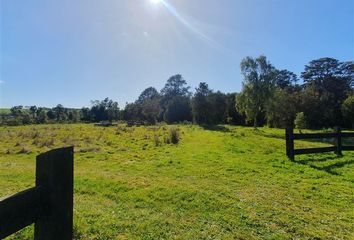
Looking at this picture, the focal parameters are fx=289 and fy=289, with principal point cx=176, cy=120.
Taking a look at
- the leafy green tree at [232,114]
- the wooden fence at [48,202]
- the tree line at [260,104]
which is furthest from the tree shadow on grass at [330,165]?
the leafy green tree at [232,114]

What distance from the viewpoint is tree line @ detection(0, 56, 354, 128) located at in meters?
41.3

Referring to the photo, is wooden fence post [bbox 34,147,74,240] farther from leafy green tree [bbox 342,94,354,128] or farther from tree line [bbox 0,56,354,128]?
leafy green tree [bbox 342,94,354,128]

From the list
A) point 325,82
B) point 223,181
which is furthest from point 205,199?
point 325,82

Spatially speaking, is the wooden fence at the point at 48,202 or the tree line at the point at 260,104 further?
the tree line at the point at 260,104

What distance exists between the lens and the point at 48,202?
5.58 ft

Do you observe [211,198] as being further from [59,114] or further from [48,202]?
[59,114]

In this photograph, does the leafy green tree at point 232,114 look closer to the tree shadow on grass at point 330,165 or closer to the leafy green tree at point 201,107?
the leafy green tree at point 201,107

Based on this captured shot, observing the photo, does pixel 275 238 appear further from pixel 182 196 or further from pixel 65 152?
pixel 65 152

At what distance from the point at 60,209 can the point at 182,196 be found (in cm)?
543

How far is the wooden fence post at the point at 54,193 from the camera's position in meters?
1.67

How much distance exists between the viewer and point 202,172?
9938mm

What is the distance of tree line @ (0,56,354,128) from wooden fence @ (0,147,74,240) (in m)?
32.6

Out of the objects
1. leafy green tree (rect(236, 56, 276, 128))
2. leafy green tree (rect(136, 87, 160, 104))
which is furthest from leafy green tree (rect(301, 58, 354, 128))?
leafy green tree (rect(136, 87, 160, 104))

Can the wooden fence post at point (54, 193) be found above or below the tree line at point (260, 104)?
below
